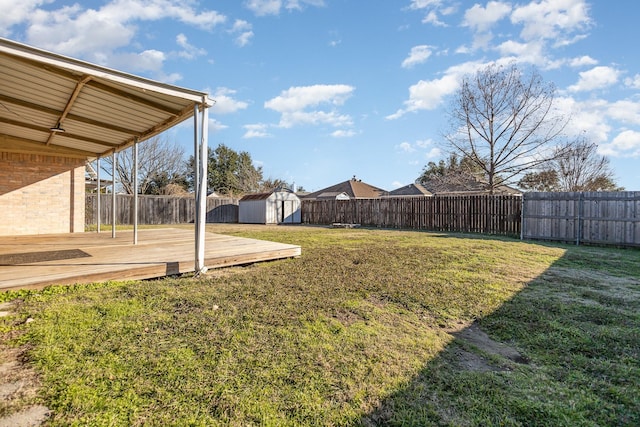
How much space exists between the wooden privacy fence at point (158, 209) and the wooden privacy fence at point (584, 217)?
58.4 ft

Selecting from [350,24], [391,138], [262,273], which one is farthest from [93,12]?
[391,138]

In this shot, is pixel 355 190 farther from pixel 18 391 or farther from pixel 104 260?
pixel 18 391

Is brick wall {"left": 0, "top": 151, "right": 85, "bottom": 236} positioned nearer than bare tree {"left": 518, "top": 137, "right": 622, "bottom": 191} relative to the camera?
Yes

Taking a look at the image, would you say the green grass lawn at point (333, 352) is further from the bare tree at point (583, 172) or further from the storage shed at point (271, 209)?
the bare tree at point (583, 172)

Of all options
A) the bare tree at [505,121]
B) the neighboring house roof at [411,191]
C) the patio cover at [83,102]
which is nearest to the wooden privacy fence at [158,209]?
the patio cover at [83,102]

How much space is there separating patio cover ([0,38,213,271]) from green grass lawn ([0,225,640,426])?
1679mm

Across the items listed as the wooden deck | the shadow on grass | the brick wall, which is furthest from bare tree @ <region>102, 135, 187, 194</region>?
the shadow on grass

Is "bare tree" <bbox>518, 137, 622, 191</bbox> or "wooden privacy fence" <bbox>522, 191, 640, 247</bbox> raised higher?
"bare tree" <bbox>518, 137, 622, 191</bbox>

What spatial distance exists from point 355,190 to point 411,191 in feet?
17.2

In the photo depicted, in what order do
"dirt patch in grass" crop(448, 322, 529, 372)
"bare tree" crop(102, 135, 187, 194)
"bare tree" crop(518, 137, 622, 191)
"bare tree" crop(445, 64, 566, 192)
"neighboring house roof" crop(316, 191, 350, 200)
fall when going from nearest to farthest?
"dirt patch in grass" crop(448, 322, 529, 372), "bare tree" crop(445, 64, 566, 192), "bare tree" crop(518, 137, 622, 191), "bare tree" crop(102, 135, 187, 194), "neighboring house roof" crop(316, 191, 350, 200)

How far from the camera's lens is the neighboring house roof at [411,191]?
25875 millimetres

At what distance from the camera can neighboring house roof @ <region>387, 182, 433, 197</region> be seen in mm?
25875

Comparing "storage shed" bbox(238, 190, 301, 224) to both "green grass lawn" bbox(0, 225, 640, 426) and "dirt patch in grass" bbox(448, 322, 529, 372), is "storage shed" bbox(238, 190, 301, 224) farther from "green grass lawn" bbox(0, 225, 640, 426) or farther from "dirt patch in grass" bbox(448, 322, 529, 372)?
"dirt patch in grass" bbox(448, 322, 529, 372)

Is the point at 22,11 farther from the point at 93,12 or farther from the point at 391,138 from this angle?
the point at 391,138
